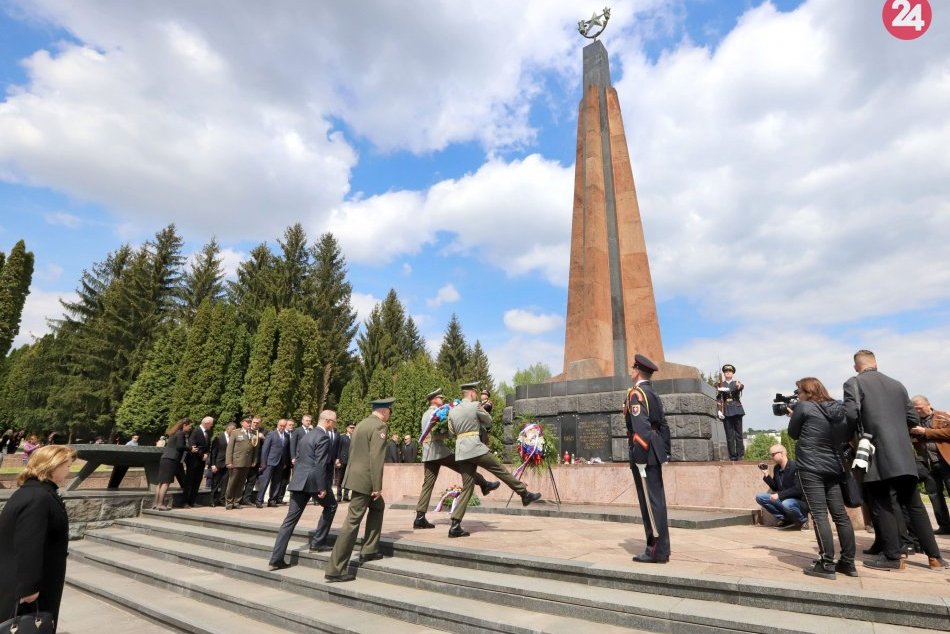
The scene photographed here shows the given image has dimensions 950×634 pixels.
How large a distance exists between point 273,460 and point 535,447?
5.66 m

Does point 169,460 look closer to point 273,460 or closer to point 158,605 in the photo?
point 273,460

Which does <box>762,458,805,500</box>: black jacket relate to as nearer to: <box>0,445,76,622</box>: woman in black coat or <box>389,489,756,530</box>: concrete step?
<box>389,489,756,530</box>: concrete step

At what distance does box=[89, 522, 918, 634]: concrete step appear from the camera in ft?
11.3

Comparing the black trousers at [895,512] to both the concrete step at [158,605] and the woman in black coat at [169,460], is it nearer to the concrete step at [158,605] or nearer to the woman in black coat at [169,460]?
the concrete step at [158,605]

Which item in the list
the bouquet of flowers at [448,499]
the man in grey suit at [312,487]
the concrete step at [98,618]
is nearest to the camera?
the concrete step at [98,618]

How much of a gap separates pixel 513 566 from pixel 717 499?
5587 millimetres

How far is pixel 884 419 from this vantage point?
185 inches

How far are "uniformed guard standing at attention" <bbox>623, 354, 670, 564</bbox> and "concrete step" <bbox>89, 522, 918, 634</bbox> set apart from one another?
0.67 m

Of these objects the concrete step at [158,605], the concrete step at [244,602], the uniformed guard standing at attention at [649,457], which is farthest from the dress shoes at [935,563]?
the concrete step at [158,605]

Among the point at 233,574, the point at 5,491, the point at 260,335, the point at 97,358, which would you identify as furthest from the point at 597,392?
the point at 97,358

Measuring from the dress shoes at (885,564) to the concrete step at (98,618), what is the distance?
→ 6.45m

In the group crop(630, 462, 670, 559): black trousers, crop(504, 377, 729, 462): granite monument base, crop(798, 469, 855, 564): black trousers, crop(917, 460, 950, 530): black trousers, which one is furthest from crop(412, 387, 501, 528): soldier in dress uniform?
crop(504, 377, 729, 462): granite monument base

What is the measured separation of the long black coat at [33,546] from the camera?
274 centimetres

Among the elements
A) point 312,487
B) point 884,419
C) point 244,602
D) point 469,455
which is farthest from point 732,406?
point 244,602
